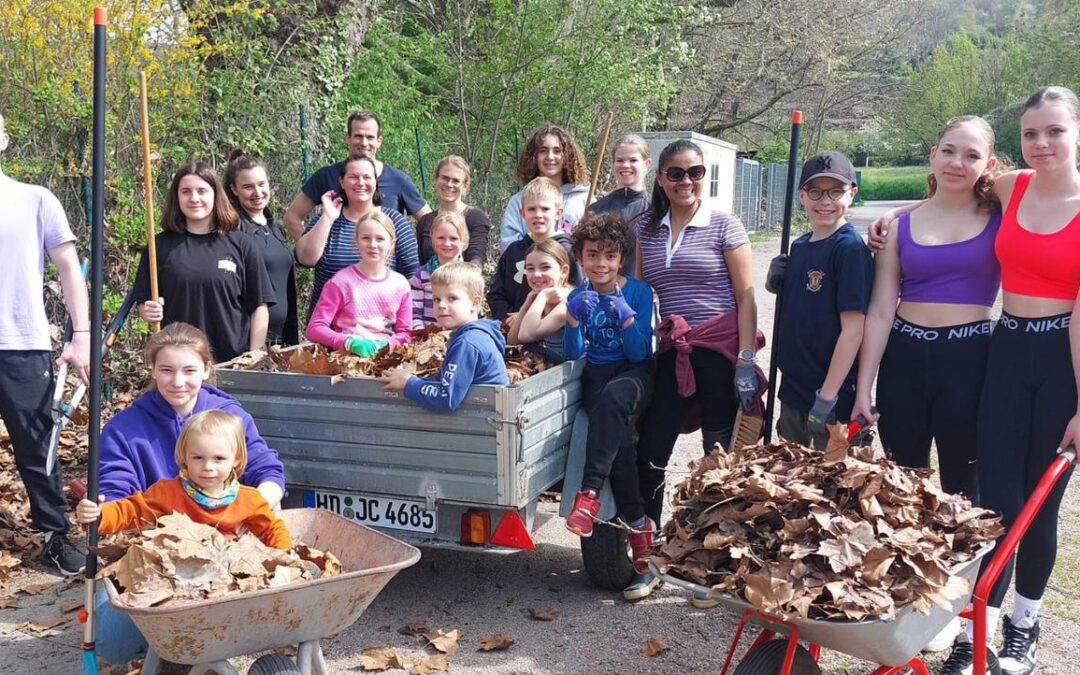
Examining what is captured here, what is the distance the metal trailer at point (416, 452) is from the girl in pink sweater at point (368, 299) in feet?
2.68

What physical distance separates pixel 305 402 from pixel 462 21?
31.1 ft

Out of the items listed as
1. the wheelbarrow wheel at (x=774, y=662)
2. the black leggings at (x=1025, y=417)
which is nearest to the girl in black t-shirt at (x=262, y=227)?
the wheelbarrow wheel at (x=774, y=662)

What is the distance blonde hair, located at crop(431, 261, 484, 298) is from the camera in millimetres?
4387

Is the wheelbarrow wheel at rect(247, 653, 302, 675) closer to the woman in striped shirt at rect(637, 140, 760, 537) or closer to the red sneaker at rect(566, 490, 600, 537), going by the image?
the red sneaker at rect(566, 490, 600, 537)

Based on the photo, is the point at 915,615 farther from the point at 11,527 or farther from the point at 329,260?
A: the point at 11,527

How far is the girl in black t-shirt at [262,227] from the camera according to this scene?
559cm

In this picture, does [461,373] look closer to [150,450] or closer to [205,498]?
[205,498]

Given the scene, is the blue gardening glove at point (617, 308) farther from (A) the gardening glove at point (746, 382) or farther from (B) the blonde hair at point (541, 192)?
(B) the blonde hair at point (541, 192)

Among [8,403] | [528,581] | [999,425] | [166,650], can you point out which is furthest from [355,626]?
[999,425]

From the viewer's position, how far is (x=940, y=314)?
3.78 m

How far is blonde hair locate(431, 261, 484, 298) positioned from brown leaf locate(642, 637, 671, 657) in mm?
1641

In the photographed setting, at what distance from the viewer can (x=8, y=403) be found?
15.5ft

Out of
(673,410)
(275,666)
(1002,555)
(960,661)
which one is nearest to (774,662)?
(1002,555)

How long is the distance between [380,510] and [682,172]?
6.59ft
